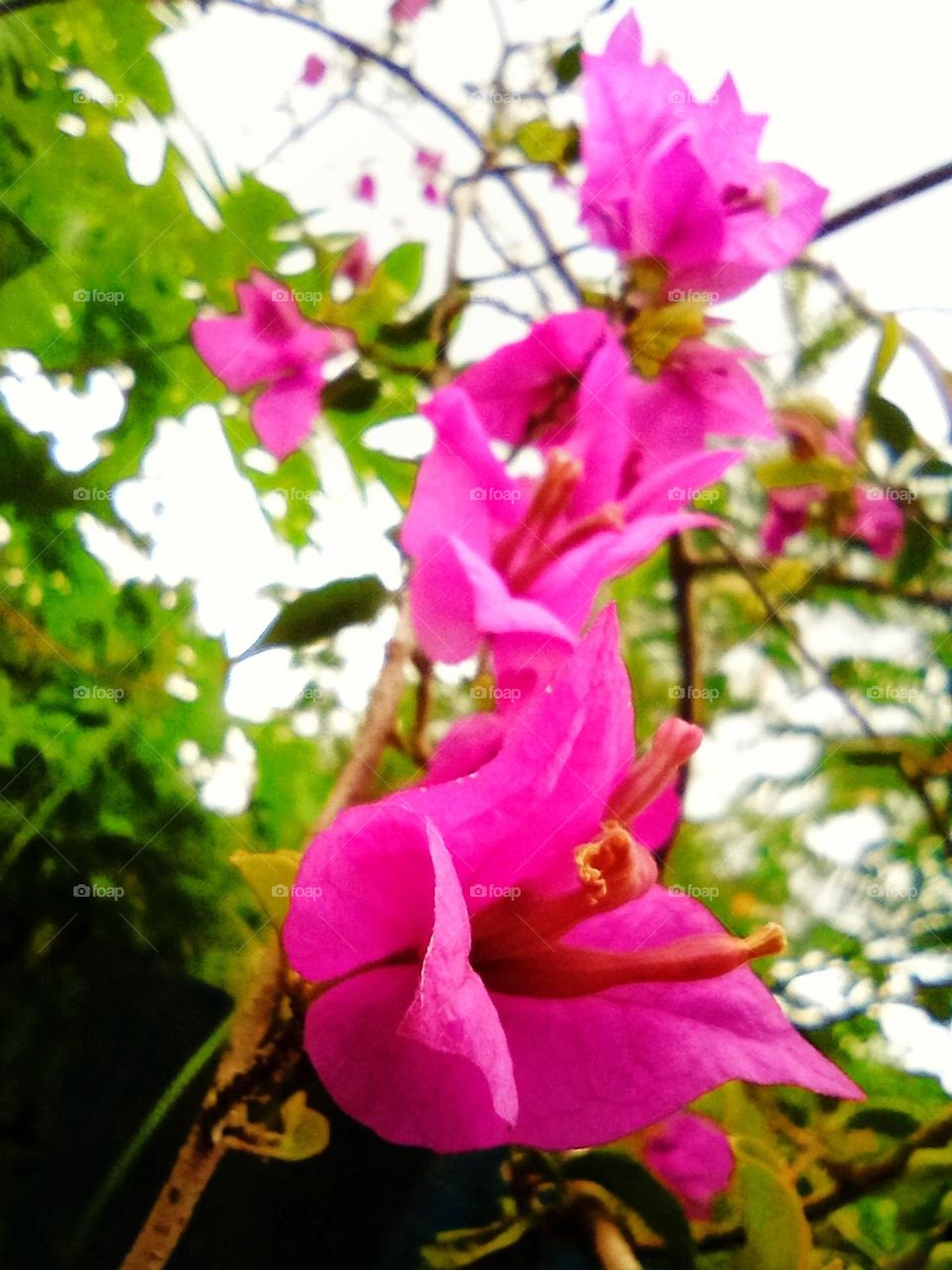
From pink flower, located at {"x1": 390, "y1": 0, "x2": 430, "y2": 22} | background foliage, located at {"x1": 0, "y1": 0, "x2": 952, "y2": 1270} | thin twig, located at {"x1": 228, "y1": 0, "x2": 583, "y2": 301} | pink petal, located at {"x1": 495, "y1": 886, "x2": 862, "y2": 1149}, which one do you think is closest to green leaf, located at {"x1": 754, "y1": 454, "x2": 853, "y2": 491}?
background foliage, located at {"x1": 0, "y1": 0, "x2": 952, "y2": 1270}

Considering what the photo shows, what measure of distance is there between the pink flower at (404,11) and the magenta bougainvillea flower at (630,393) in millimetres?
524

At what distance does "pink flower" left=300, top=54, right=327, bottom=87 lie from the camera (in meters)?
0.79

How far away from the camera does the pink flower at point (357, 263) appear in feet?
1.77

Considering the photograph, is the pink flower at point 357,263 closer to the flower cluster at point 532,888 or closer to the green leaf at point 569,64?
the green leaf at point 569,64

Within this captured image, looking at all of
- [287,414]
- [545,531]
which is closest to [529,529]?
[545,531]

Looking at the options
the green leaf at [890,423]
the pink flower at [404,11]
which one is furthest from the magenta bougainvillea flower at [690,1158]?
the pink flower at [404,11]

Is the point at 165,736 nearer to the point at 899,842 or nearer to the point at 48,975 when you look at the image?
the point at 48,975

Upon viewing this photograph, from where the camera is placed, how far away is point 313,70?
0.82m

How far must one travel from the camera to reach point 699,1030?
0.19 m

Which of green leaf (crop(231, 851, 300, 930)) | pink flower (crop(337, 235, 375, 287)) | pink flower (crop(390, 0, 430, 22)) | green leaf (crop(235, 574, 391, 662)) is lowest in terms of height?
green leaf (crop(231, 851, 300, 930))

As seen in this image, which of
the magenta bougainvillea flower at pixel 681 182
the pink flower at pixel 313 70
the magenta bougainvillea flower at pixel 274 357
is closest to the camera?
the magenta bougainvillea flower at pixel 681 182

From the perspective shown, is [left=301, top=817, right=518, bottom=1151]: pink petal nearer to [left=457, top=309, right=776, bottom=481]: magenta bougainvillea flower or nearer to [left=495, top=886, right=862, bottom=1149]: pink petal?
[left=495, top=886, right=862, bottom=1149]: pink petal

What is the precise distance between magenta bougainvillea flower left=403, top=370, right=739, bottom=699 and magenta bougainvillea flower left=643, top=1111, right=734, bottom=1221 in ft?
0.64

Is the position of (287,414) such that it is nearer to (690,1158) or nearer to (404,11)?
(690,1158)
